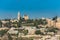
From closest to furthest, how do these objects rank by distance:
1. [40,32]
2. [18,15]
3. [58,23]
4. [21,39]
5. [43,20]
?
[21,39]
[40,32]
[58,23]
[43,20]
[18,15]

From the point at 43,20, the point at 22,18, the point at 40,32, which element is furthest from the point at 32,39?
the point at 22,18

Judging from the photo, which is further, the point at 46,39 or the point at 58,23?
the point at 58,23

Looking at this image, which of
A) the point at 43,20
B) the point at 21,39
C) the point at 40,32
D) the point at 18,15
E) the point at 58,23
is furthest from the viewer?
the point at 18,15

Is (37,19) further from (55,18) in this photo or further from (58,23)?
(58,23)

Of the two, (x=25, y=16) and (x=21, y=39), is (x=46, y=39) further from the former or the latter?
(x=25, y=16)

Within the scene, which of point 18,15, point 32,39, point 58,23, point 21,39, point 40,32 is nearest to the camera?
point 21,39

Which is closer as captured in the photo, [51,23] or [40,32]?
[40,32]

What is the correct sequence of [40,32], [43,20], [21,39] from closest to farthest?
[21,39]
[40,32]
[43,20]

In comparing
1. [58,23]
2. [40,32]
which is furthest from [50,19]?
[40,32]

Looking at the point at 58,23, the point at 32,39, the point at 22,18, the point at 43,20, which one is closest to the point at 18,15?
the point at 22,18
